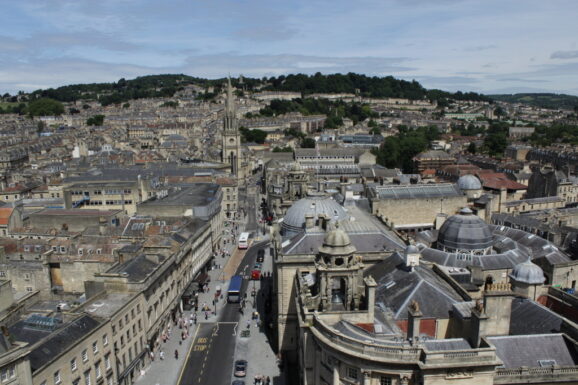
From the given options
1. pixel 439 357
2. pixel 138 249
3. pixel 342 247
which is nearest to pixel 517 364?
pixel 439 357

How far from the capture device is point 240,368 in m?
41.7

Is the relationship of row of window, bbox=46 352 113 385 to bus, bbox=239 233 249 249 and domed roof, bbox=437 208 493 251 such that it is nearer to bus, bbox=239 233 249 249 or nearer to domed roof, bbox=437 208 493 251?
domed roof, bbox=437 208 493 251

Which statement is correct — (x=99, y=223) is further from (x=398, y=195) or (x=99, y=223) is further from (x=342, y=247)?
(x=342, y=247)

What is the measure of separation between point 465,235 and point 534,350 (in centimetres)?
1902

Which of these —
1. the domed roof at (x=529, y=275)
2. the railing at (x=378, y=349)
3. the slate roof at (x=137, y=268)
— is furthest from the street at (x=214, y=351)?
the domed roof at (x=529, y=275)

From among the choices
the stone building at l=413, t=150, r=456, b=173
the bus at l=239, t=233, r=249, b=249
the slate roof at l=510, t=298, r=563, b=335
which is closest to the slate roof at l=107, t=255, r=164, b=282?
the bus at l=239, t=233, r=249, b=249

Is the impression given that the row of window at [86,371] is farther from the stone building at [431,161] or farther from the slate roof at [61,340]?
the stone building at [431,161]

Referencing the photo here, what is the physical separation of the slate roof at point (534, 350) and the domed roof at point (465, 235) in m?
17.7

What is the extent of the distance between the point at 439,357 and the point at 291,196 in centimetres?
4456

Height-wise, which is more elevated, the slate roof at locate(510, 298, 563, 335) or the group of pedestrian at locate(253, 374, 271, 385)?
the slate roof at locate(510, 298, 563, 335)

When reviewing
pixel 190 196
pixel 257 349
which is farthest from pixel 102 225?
pixel 257 349

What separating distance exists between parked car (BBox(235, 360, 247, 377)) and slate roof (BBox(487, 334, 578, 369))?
70.9ft

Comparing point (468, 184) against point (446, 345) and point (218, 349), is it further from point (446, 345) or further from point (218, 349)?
point (446, 345)

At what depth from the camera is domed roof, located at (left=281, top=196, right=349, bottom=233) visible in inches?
1946
